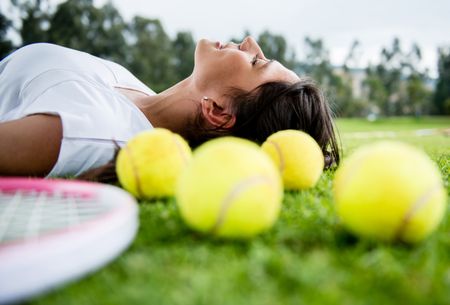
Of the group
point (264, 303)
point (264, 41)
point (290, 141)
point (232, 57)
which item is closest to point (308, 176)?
point (290, 141)

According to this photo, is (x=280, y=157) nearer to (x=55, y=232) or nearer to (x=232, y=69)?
(x=232, y=69)

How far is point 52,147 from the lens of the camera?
241 centimetres

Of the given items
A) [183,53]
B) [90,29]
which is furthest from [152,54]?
[90,29]

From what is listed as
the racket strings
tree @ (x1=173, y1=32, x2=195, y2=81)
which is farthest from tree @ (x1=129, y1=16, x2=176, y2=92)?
the racket strings

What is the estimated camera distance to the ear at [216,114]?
10.6 feet

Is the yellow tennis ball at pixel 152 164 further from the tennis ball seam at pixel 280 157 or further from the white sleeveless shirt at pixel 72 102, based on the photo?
the tennis ball seam at pixel 280 157

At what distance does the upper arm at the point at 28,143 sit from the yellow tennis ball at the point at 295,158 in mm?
1316

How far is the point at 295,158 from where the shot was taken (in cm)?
242

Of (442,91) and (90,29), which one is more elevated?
(90,29)

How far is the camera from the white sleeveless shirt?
2.44 metres

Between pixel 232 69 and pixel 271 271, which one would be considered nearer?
pixel 271 271

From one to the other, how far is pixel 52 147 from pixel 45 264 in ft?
5.03

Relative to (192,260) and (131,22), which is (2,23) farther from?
(192,260)

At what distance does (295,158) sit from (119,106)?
4.38 ft
